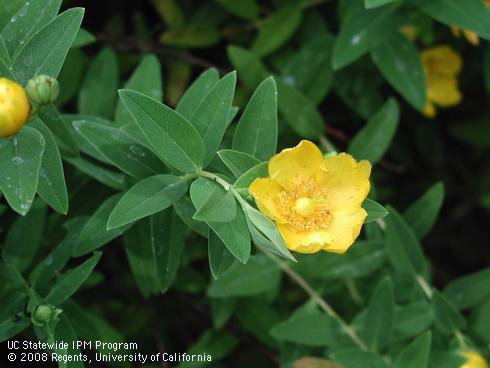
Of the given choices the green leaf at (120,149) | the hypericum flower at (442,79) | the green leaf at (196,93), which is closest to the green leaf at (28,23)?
the green leaf at (120,149)

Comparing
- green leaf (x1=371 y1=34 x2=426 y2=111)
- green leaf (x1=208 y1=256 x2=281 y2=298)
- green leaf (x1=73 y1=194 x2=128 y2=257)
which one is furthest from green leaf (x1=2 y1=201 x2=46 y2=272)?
green leaf (x1=371 y1=34 x2=426 y2=111)

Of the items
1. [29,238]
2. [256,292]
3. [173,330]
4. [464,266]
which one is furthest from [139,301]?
[464,266]

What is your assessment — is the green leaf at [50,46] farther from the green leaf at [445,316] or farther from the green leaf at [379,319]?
the green leaf at [445,316]

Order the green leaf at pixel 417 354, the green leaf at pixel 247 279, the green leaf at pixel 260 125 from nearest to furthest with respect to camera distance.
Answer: the green leaf at pixel 260 125
the green leaf at pixel 417 354
the green leaf at pixel 247 279

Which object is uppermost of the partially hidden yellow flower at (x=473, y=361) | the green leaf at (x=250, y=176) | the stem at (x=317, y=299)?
the green leaf at (x=250, y=176)

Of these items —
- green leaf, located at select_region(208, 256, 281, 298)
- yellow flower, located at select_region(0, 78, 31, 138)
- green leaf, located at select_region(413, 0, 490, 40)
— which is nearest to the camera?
yellow flower, located at select_region(0, 78, 31, 138)

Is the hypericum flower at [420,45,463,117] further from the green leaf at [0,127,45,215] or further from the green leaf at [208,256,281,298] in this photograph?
the green leaf at [0,127,45,215]
